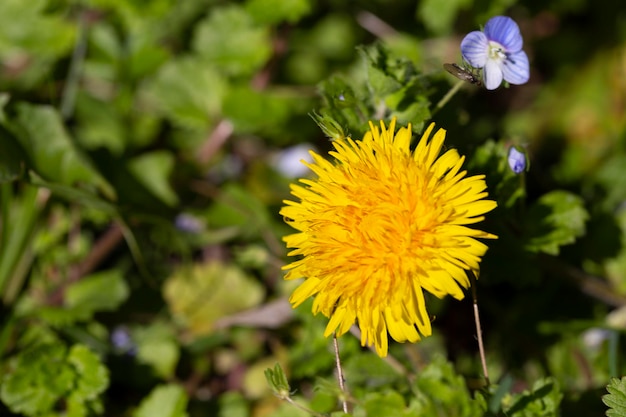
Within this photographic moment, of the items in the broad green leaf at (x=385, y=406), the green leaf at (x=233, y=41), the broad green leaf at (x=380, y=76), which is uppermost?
the broad green leaf at (x=380, y=76)

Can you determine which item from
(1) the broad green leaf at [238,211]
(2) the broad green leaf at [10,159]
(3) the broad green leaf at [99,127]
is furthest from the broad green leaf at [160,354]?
(3) the broad green leaf at [99,127]

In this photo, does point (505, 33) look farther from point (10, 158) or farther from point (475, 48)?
point (10, 158)

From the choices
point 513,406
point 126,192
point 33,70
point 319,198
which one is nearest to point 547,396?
point 513,406

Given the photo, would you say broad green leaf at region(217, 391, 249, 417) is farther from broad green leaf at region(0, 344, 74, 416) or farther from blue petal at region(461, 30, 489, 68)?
blue petal at region(461, 30, 489, 68)

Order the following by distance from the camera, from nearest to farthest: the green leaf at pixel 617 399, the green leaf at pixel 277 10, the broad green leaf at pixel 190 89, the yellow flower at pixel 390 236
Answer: the yellow flower at pixel 390 236, the green leaf at pixel 617 399, the green leaf at pixel 277 10, the broad green leaf at pixel 190 89

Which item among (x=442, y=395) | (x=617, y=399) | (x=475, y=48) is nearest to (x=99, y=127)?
(x=475, y=48)

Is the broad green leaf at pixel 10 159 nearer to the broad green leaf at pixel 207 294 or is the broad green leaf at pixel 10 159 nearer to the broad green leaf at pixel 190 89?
the broad green leaf at pixel 190 89

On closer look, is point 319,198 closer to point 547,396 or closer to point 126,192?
point 547,396
